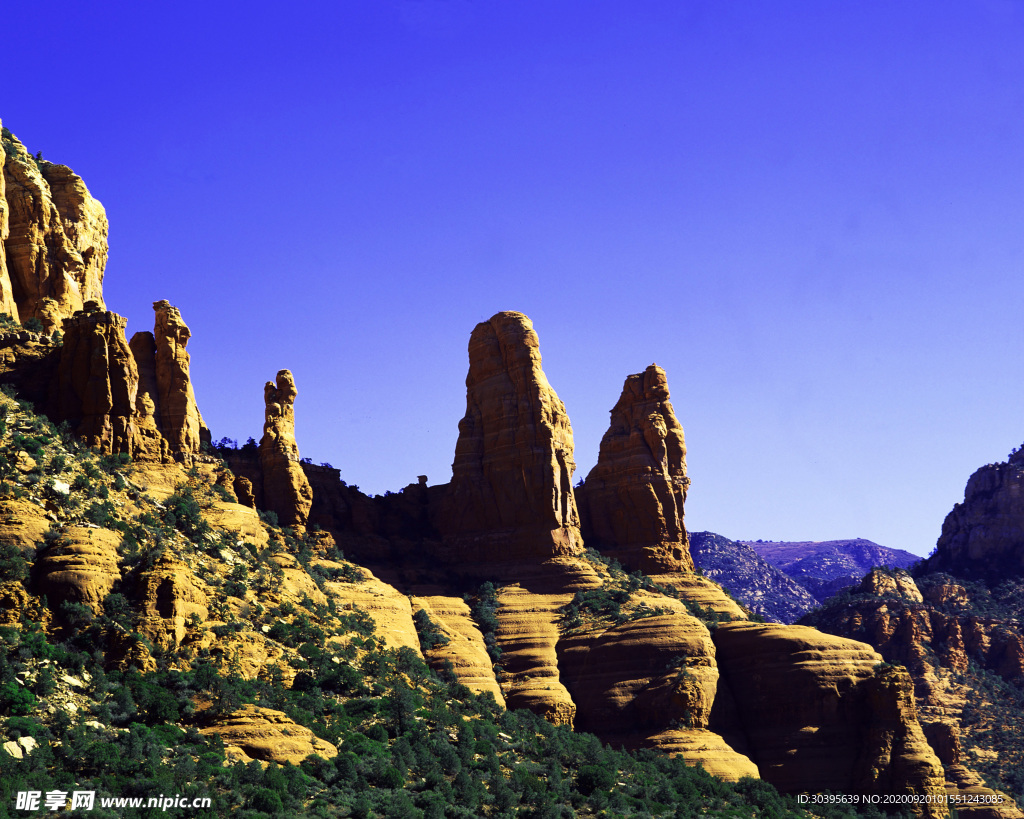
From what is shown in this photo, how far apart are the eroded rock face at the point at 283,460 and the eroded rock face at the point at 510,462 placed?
16.6m

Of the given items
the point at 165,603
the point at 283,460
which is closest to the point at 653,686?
the point at 283,460

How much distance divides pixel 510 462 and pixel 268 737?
180ft

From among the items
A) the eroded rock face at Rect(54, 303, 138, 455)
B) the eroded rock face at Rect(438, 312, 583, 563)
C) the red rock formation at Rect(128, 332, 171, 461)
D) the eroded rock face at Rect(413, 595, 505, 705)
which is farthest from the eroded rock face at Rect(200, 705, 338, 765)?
the eroded rock face at Rect(438, 312, 583, 563)

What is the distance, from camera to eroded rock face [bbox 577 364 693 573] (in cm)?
12200

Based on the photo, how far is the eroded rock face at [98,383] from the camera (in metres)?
86.6

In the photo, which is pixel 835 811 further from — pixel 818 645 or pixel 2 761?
pixel 2 761

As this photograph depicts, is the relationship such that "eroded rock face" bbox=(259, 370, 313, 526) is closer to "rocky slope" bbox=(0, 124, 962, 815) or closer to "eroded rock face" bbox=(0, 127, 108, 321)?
"rocky slope" bbox=(0, 124, 962, 815)

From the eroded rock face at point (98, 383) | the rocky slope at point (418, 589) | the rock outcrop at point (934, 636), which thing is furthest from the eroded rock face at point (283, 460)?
the rock outcrop at point (934, 636)

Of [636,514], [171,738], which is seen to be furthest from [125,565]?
[636,514]

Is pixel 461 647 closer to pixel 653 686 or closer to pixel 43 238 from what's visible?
pixel 653 686

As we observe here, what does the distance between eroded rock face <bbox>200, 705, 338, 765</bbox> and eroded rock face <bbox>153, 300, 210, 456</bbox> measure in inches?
1299

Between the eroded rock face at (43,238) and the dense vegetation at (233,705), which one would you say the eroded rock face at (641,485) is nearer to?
the dense vegetation at (233,705)

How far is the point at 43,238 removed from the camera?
101188 millimetres

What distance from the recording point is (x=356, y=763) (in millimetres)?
65375
